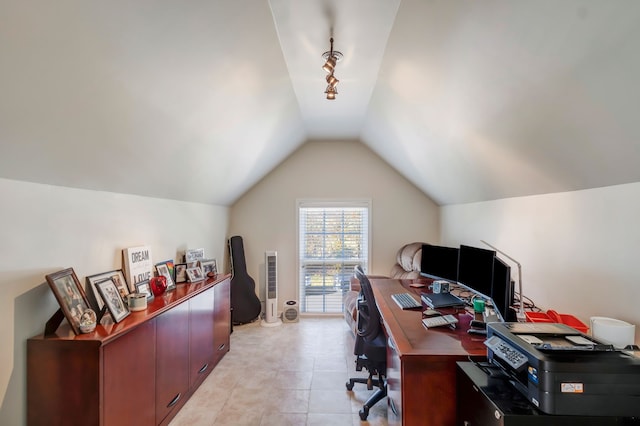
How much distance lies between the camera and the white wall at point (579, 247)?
66.0 inches

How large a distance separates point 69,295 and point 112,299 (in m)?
0.26

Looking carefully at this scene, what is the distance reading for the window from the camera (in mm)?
4738

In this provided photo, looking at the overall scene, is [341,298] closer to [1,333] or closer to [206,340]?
[206,340]

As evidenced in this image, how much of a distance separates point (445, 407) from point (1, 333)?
2161 mm

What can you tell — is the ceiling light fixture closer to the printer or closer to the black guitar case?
the printer

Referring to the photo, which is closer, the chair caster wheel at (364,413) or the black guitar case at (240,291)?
the chair caster wheel at (364,413)

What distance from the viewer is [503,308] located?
174 centimetres

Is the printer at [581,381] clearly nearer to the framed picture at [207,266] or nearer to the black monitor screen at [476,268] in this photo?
the black monitor screen at [476,268]

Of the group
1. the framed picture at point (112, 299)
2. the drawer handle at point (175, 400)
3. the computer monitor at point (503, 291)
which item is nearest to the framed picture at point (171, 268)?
the framed picture at point (112, 299)

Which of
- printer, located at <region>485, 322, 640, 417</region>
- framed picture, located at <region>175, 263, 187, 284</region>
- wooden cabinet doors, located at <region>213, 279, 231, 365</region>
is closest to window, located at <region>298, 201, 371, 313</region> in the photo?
wooden cabinet doors, located at <region>213, 279, 231, 365</region>

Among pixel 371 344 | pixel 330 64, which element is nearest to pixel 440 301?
pixel 371 344

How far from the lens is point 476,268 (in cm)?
231

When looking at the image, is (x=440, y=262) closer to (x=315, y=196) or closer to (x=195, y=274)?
(x=315, y=196)

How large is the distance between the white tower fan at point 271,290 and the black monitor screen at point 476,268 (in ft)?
8.42
